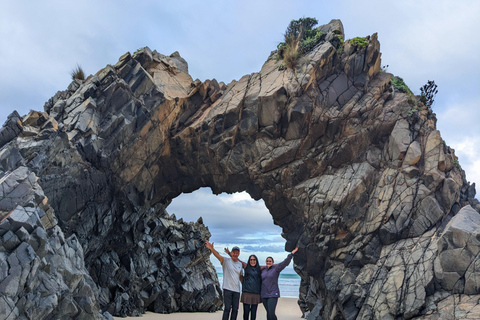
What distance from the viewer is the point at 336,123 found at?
17.2 m

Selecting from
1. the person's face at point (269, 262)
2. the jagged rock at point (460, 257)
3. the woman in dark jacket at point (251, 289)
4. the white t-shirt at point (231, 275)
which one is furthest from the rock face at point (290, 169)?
the woman in dark jacket at point (251, 289)

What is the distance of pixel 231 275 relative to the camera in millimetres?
10727

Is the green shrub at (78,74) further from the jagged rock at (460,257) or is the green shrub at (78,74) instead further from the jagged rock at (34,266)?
the jagged rock at (460,257)

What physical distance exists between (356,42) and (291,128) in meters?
5.30

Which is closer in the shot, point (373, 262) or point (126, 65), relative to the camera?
point (373, 262)

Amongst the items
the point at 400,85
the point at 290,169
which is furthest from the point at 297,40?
the point at 290,169

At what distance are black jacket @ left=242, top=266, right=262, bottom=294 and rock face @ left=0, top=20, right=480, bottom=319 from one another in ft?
18.9

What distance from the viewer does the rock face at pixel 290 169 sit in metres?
13.3

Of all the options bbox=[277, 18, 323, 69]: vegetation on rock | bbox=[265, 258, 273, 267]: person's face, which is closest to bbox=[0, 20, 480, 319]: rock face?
bbox=[277, 18, 323, 69]: vegetation on rock

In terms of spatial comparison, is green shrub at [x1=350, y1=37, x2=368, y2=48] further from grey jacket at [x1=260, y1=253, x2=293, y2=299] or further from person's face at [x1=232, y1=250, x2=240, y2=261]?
person's face at [x1=232, y1=250, x2=240, y2=261]

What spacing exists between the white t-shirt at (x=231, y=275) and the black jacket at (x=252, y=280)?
33 cm

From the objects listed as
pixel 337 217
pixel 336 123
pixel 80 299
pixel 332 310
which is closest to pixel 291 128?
pixel 336 123

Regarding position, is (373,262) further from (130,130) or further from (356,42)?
(130,130)

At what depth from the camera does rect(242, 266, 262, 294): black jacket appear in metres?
10.9
